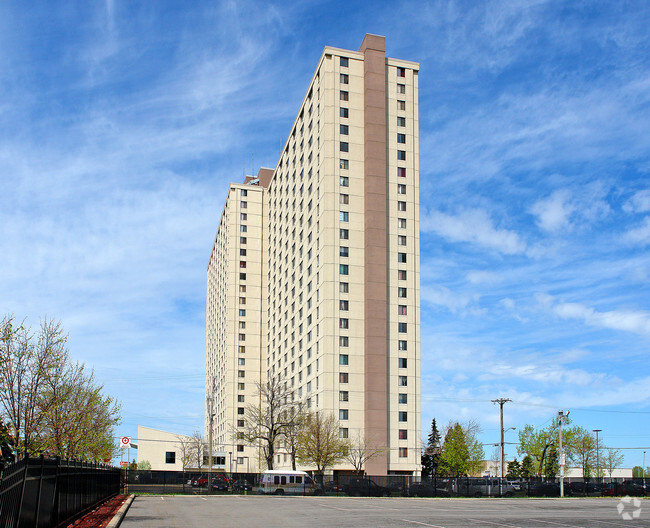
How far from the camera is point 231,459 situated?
129875mm

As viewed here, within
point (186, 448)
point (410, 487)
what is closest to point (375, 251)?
point (410, 487)

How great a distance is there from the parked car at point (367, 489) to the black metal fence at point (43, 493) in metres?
38.8

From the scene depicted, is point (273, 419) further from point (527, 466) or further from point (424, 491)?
point (527, 466)

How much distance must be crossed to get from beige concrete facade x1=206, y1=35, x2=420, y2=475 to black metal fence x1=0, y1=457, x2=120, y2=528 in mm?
61865

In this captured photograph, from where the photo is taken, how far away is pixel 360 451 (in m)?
81.5

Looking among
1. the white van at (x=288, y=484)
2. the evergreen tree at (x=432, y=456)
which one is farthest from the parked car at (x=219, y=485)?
the evergreen tree at (x=432, y=456)

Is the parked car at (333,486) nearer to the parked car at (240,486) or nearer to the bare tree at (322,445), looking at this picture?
the bare tree at (322,445)

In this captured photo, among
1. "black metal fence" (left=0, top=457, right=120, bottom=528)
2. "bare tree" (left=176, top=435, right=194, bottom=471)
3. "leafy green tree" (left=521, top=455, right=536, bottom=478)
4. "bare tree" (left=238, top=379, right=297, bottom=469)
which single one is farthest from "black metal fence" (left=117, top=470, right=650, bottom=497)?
"bare tree" (left=176, top=435, right=194, bottom=471)

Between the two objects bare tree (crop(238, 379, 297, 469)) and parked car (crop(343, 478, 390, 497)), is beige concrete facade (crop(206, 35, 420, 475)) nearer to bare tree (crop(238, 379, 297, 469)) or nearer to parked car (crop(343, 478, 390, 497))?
bare tree (crop(238, 379, 297, 469))

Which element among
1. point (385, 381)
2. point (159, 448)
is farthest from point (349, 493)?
point (159, 448)

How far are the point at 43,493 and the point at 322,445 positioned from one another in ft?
214

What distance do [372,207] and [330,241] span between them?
7.46 metres

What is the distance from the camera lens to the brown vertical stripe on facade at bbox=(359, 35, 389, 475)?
278 feet

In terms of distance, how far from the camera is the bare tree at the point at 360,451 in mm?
80812
